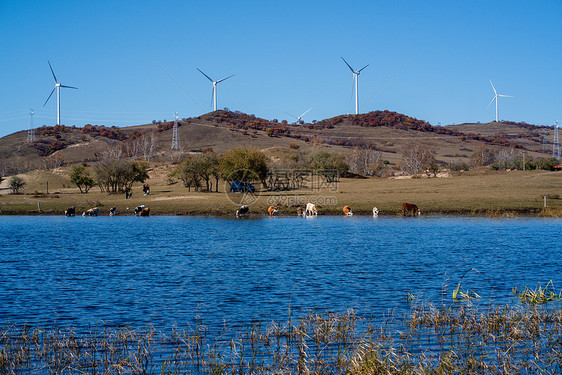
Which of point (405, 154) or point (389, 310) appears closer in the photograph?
point (389, 310)

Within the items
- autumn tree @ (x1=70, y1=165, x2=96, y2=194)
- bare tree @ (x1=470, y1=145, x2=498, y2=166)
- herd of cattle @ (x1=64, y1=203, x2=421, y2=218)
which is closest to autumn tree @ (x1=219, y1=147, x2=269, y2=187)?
herd of cattle @ (x1=64, y1=203, x2=421, y2=218)

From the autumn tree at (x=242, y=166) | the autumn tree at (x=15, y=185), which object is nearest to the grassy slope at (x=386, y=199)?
the autumn tree at (x=242, y=166)

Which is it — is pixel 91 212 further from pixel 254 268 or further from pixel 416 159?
pixel 416 159

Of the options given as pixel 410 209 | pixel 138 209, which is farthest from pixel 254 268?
pixel 138 209

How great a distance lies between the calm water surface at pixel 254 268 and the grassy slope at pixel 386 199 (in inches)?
363

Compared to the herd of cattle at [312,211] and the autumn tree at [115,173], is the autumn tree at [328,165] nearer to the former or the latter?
the autumn tree at [115,173]

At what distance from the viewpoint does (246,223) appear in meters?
52.6

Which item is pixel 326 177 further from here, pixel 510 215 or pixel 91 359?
pixel 91 359

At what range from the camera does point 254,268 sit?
87.3ft

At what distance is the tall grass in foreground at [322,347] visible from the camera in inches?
468

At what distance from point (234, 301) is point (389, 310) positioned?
517 centimetres

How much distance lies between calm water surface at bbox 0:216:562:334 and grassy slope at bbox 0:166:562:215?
30.3 ft

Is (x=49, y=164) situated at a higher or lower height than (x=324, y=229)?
higher

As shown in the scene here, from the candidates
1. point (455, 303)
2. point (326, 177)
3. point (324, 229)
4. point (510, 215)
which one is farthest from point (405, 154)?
point (455, 303)
